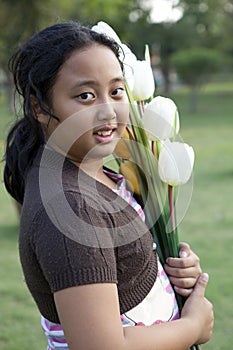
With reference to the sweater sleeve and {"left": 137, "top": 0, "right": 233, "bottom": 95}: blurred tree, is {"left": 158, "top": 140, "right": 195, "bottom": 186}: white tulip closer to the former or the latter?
the sweater sleeve

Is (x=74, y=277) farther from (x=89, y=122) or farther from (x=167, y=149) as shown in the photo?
(x=167, y=149)

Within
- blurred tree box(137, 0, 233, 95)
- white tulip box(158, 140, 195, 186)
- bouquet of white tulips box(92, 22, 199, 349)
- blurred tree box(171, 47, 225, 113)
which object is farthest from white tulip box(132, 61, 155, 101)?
blurred tree box(137, 0, 233, 95)

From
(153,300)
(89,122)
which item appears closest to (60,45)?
(89,122)

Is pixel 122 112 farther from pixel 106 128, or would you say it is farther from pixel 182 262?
pixel 182 262

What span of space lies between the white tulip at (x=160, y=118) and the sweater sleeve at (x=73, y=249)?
443 millimetres

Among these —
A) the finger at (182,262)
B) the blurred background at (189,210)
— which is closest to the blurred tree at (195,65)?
the blurred background at (189,210)

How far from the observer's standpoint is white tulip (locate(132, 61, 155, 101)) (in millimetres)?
1557

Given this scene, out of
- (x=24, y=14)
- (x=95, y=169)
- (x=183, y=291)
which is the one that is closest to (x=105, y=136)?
(x=95, y=169)

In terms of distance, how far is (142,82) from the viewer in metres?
1.56

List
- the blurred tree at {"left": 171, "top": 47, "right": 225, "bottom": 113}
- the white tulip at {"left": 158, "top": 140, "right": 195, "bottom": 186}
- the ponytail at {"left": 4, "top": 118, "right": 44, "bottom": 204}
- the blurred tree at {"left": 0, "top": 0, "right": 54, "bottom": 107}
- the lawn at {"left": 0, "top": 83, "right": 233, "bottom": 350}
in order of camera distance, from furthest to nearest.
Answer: the blurred tree at {"left": 171, "top": 47, "right": 225, "bottom": 113} < the blurred tree at {"left": 0, "top": 0, "right": 54, "bottom": 107} < the lawn at {"left": 0, "top": 83, "right": 233, "bottom": 350} < the white tulip at {"left": 158, "top": 140, "right": 195, "bottom": 186} < the ponytail at {"left": 4, "top": 118, "right": 44, "bottom": 204}

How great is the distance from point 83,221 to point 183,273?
0.44 metres

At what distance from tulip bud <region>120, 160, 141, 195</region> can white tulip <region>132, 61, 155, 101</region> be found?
0.18 meters

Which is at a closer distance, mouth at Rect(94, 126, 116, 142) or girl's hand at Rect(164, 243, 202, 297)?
mouth at Rect(94, 126, 116, 142)

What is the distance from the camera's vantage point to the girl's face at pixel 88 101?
1242 millimetres
